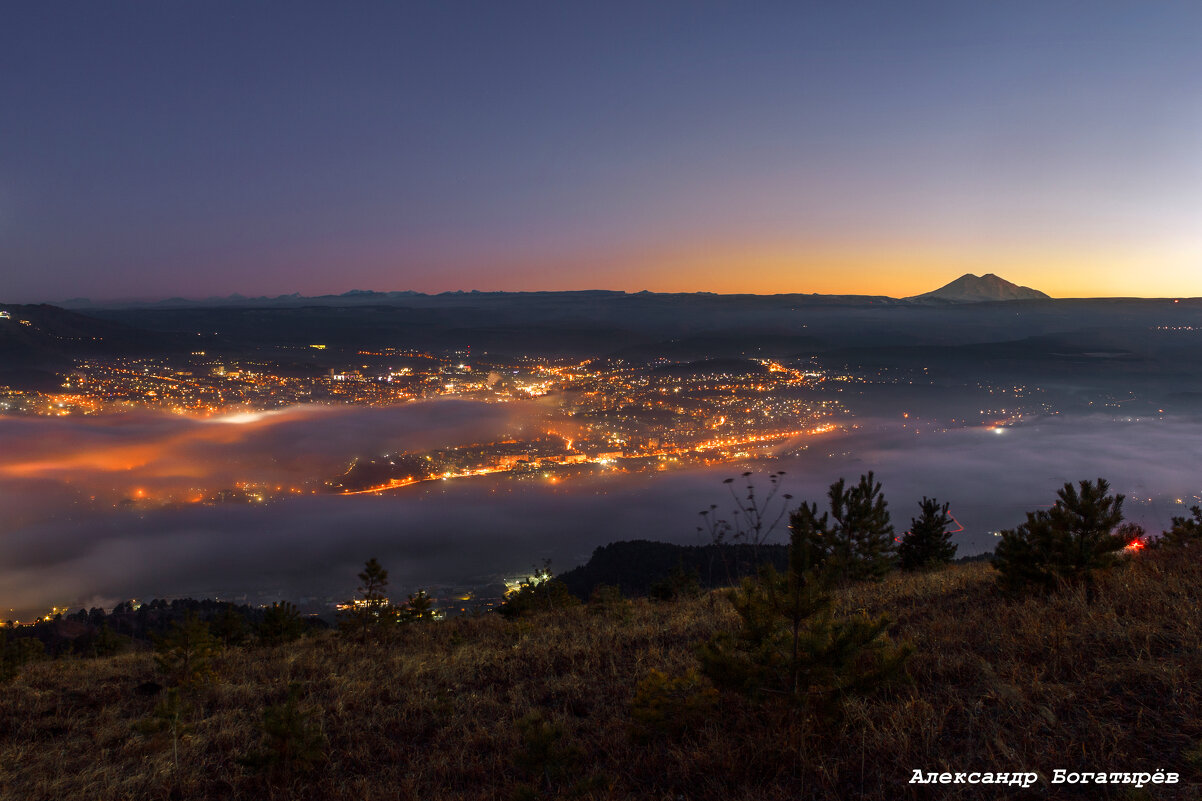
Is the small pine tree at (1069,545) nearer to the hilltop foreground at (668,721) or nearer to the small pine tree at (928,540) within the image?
the hilltop foreground at (668,721)

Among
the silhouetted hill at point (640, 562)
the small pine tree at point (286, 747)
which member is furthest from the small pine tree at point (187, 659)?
the silhouetted hill at point (640, 562)

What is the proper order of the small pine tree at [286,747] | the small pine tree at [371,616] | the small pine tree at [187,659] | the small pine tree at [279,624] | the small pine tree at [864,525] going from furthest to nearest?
the small pine tree at [864,525]
the small pine tree at [279,624]
the small pine tree at [371,616]
the small pine tree at [187,659]
the small pine tree at [286,747]

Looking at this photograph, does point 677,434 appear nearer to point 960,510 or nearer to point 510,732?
point 960,510

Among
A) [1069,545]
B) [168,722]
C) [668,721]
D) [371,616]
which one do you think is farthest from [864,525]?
[168,722]

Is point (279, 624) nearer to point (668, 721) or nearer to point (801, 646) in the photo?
point (668, 721)

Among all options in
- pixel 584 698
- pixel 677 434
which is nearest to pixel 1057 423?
pixel 677 434

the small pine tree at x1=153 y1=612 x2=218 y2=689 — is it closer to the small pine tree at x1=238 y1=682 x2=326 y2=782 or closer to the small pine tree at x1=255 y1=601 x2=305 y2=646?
the small pine tree at x1=238 y1=682 x2=326 y2=782
